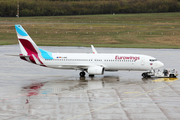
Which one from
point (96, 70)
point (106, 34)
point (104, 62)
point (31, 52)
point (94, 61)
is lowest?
point (96, 70)

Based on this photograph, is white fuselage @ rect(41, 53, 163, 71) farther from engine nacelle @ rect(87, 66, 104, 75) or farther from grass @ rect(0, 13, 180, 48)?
grass @ rect(0, 13, 180, 48)

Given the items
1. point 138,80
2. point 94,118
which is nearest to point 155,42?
point 138,80

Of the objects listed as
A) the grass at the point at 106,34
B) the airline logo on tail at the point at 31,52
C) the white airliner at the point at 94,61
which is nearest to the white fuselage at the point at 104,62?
the white airliner at the point at 94,61

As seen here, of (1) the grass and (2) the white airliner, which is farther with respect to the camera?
(1) the grass

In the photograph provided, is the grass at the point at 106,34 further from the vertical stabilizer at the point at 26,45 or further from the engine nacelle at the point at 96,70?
the engine nacelle at the point at 96,70

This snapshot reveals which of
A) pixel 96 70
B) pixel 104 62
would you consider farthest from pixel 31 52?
pixel 104 62

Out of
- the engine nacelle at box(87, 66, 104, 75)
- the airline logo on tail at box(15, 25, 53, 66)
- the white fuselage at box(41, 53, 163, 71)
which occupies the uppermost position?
the airline logo on tail at box(15, 25, 53, 66)

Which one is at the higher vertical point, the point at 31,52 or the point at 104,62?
the point at 31,52

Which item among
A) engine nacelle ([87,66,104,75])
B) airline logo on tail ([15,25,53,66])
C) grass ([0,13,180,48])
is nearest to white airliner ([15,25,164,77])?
airline logo on tail ([15,25,53,66])

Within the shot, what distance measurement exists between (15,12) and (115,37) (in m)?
90.6

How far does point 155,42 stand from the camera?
4129 inches

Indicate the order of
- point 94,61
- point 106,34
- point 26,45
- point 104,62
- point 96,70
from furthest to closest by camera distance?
1. point 106,34
2. point 26,45
3. point 94,61
4. point 104,62
5. point 96,70

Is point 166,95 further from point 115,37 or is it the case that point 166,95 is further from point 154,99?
point 115,37

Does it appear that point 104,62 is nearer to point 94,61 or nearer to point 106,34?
point 94,61
